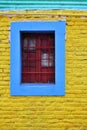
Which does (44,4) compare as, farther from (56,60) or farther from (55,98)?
(55,98)

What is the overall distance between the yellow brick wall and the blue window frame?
3.1 inches

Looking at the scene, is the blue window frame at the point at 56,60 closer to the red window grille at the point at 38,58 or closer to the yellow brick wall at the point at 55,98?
the yellow brick wall at the point at 55,98

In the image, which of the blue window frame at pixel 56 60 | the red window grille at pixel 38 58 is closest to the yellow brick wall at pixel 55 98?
the blue window frame at pixel 56 60

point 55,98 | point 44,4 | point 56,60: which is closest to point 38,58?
point 56,60

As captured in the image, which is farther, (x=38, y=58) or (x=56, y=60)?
(x=38, y=58)

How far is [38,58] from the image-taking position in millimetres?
7082

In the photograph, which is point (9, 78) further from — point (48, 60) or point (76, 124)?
point (76, 124)

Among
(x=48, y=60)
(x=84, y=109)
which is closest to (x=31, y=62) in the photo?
(x=48, y=60)

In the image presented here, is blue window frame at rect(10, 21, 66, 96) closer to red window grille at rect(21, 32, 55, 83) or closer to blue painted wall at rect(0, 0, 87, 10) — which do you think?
red window grille at rect(21, 32, 55, 83)

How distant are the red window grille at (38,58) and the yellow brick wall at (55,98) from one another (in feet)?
1.10

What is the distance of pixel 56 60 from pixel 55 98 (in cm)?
70

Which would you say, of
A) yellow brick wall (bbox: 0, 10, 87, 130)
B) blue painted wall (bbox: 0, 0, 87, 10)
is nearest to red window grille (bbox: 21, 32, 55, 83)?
yellow brick wall (bbox: 0, 10, 87, 130)

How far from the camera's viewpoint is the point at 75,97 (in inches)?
271

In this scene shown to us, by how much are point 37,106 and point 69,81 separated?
29.6 inches
